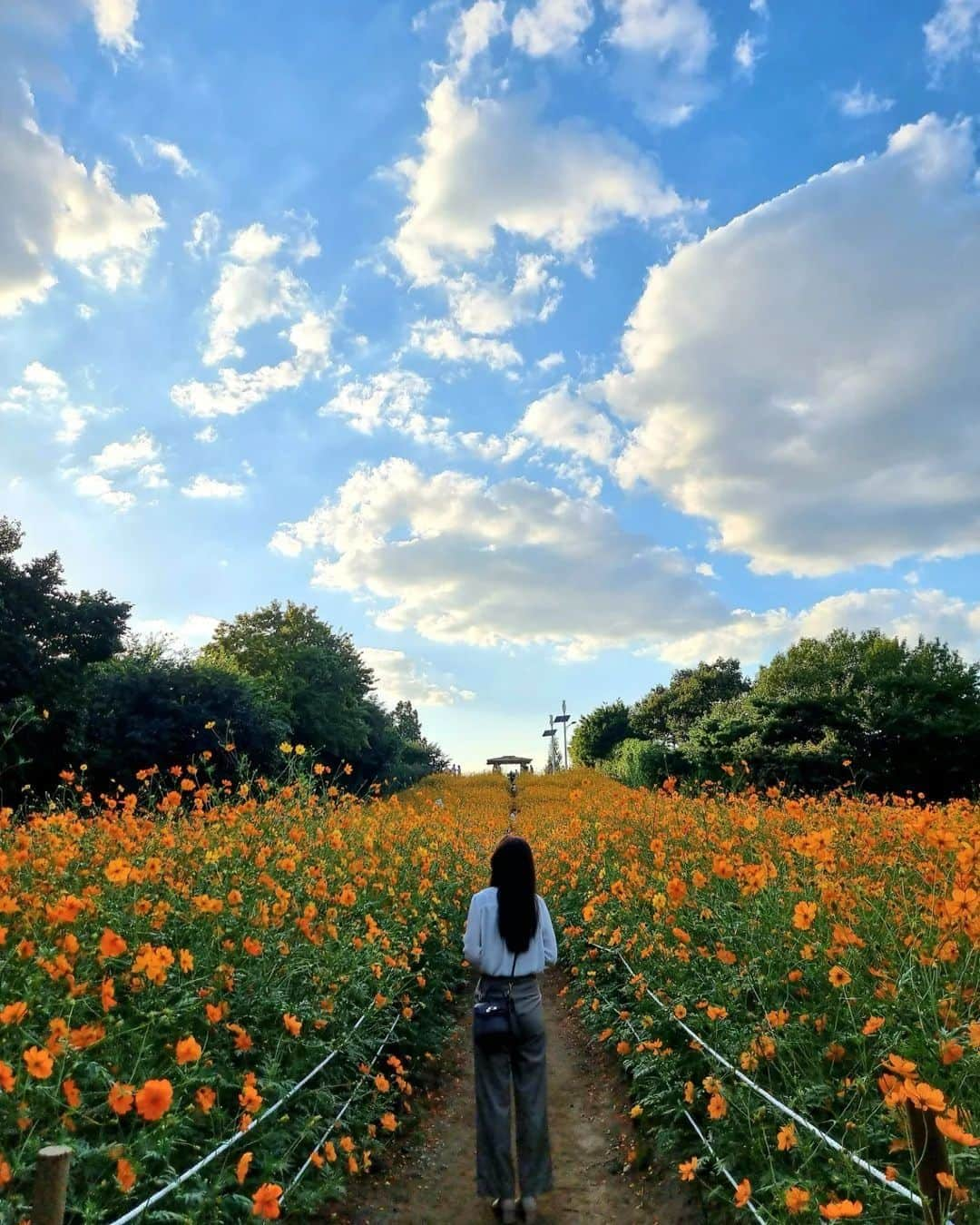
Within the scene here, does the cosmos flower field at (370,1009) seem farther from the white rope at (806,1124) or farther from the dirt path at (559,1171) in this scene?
the dirt path at (559,1171)

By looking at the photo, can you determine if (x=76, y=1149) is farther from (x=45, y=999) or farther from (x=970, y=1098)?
(x=970, y=1098)

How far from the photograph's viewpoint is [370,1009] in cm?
474

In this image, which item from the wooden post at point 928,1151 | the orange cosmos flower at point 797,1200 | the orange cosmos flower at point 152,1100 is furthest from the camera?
the orange cosmos flower at point 797,1200

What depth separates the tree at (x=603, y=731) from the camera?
52406 millimetres

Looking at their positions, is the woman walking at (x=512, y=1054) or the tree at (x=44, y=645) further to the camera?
the tree at (x=44, y=645)

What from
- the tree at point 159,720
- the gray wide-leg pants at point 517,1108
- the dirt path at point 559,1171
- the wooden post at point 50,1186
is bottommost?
the dirt path at point 559,1171

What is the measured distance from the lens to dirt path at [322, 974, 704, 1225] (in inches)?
155

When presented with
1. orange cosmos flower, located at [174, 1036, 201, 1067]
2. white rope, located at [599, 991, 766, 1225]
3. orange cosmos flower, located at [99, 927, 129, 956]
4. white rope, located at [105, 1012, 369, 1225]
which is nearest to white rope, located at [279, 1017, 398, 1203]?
white rope, located at [105, 1012, 369, 1225]

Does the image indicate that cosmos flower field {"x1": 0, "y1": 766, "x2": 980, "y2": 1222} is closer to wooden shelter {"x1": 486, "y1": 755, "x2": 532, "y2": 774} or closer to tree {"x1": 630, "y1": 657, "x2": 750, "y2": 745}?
wooden shelter {"x1": 486, "y1": 755, "x2": 532, "y2": 774}

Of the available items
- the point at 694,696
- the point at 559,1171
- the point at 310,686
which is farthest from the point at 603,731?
the point at 559,1171

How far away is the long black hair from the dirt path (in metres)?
1.34

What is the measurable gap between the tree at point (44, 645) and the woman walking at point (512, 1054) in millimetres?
16574

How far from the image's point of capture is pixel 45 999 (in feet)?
10.1

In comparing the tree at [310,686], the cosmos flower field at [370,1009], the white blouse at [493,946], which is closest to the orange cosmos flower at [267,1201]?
the cosmos flower field at [370,1009]
